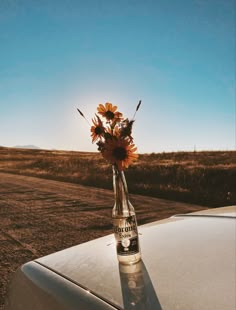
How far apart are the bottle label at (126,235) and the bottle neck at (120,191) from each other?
50 millimetres

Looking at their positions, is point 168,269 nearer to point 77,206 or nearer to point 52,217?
point 52,217

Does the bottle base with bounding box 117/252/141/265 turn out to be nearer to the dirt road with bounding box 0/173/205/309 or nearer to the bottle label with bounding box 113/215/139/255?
the bottle label with bounding box 113/215/139/255

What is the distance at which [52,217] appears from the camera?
7008 millimetres

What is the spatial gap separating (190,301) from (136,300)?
17 cm

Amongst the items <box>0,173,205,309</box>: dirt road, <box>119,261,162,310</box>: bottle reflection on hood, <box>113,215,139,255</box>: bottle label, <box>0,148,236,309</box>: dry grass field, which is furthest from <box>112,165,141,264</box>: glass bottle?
<box>0,173,205,309</box>: dirt road

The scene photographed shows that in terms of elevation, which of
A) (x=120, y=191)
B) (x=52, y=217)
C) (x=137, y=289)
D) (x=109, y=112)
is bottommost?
(x=52, y=217)

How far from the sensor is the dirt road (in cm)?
491

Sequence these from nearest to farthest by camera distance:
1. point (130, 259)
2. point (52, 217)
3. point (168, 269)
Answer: point (168, 269) < point (130, 259) < point (52, 217)

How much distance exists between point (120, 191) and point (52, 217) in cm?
547

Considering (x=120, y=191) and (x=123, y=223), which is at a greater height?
(x=120, y=191)

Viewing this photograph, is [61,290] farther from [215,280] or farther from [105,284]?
[215,280]

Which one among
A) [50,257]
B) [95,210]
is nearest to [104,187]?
[95,210]

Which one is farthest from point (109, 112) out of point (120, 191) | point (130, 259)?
point (130, 259)

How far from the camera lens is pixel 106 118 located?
1797 mm
